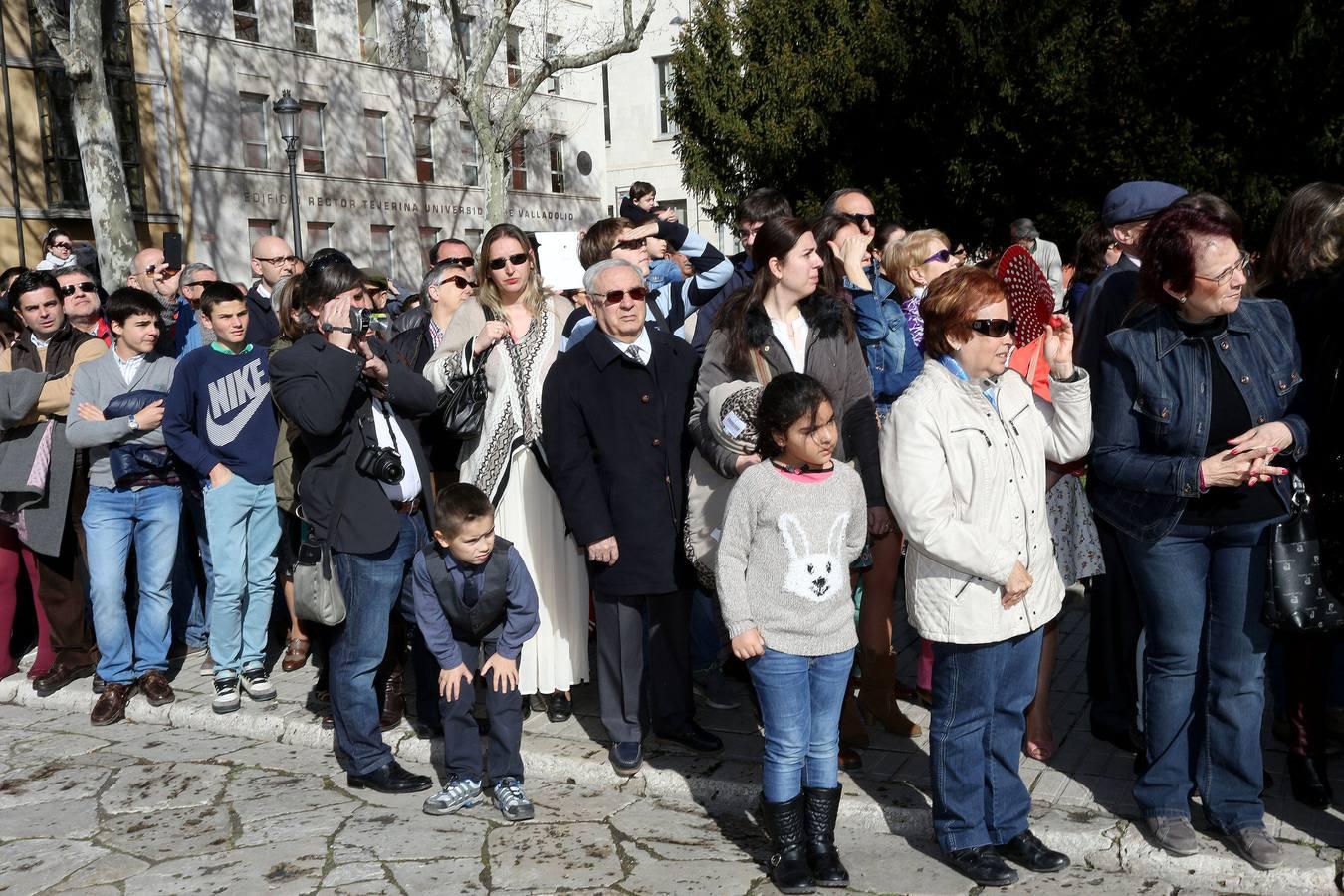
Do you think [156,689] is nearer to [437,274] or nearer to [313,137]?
[437,274]

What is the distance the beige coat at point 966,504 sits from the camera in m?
3.84

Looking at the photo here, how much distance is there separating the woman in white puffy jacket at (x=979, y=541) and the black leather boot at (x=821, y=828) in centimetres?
35

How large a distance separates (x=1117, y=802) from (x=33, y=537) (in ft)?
18.5

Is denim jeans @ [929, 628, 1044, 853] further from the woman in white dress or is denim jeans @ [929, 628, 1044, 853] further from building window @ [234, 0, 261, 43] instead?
building window @ [234, 0, 261, 43]

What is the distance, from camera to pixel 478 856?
14.4ft

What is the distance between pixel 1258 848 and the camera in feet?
12.8

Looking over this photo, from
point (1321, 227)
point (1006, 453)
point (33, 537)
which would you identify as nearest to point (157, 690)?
point (33, 537)

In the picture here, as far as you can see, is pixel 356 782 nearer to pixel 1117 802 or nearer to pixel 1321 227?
pixel 1117 802

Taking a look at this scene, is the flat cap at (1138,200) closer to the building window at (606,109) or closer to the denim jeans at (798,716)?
the denim jeans at (798,716)

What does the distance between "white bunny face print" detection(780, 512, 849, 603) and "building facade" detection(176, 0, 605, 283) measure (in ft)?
81.6

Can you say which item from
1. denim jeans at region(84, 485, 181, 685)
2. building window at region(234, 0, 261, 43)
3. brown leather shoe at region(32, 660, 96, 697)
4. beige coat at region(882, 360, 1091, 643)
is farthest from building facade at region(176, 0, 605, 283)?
beige coat at region(882, 360, 1091, 643)

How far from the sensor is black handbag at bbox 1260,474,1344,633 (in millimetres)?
3805

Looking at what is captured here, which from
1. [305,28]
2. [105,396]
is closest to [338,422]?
[105,396]

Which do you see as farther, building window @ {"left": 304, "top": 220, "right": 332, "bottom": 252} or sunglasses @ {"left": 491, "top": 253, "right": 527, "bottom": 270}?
building window @ {"left": 304, "top": 220, "right": 332, "bottom": 252}
